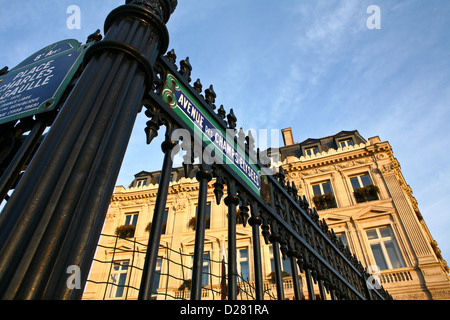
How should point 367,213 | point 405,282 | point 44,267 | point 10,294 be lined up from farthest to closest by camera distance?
point 367,213
point 405,282
point 44,267
point 10,294

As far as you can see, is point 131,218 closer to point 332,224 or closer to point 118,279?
point 118,279

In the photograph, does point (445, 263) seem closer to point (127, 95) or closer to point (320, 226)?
point (320, 226)

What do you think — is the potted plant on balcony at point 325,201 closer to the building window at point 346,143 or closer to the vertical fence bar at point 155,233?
the building window at point 346,143

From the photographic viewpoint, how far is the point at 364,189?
60.4 feet

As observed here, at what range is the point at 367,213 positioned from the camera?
17.6 metres

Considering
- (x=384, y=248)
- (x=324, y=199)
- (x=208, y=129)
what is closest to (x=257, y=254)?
(x=208, y=129)

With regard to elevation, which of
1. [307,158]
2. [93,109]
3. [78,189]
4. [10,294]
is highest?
[307,158]

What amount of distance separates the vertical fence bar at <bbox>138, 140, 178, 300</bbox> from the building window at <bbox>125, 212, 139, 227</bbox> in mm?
20472

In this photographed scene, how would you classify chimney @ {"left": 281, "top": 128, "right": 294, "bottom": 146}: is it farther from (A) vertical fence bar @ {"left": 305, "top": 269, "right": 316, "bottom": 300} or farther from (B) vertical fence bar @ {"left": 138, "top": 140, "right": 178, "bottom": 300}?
(B) vertical fence bar @ {"left": 138, "top": 140, "right": 178, "bottom": 300}

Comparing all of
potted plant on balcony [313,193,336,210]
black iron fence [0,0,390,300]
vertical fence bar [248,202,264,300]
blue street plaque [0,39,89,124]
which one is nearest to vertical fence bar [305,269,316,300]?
black iron fence [0,0,390,300]

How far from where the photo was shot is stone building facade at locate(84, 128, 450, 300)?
1520cm

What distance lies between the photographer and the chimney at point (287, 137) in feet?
83.2
